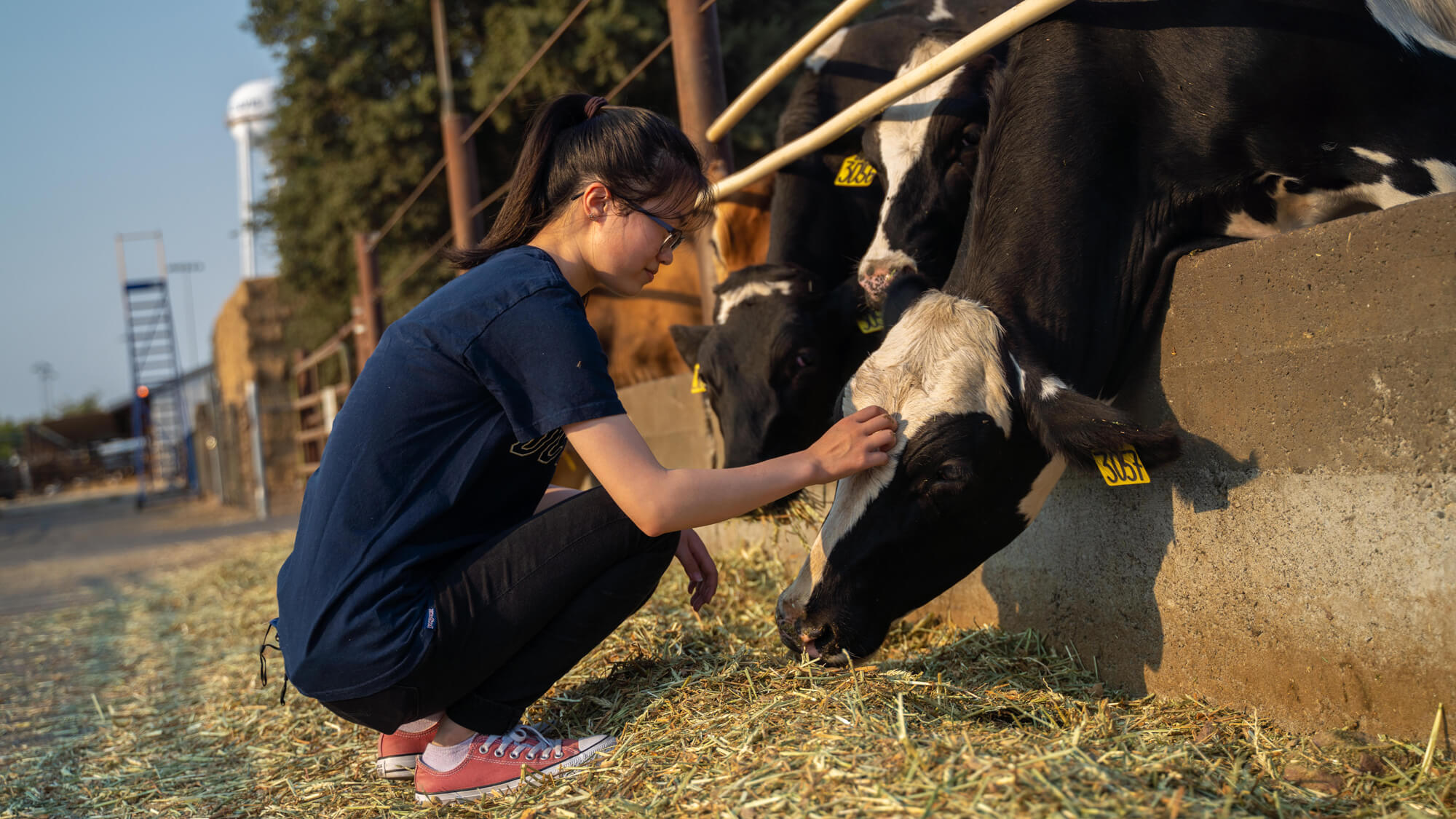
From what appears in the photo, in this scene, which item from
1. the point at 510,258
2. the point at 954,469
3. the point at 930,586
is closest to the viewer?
the point at 510,258

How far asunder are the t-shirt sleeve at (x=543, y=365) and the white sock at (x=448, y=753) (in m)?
0.64

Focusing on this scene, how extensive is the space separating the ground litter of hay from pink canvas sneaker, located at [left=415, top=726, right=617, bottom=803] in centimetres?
4

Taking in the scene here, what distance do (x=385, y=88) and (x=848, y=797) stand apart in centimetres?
1045

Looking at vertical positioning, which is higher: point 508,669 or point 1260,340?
point 1260,340

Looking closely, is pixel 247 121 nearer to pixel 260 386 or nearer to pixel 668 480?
pixel 260 386

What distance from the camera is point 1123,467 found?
216cm

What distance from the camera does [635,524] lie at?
6.62ft

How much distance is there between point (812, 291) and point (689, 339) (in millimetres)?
570

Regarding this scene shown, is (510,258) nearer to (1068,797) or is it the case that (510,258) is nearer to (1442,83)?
(1068,797)

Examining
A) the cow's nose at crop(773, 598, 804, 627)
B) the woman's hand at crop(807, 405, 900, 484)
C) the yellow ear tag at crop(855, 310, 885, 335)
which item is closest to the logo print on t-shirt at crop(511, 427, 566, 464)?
the woman's hand at crop(807, 405, 900, 484)

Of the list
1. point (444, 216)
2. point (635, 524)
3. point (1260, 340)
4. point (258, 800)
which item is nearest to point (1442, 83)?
point (1260, 340)

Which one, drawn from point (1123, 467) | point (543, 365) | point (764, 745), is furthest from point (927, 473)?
point (543, 365)

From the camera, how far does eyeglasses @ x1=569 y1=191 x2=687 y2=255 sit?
2066 millimetres

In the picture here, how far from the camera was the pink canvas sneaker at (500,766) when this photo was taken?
6.70 ft
